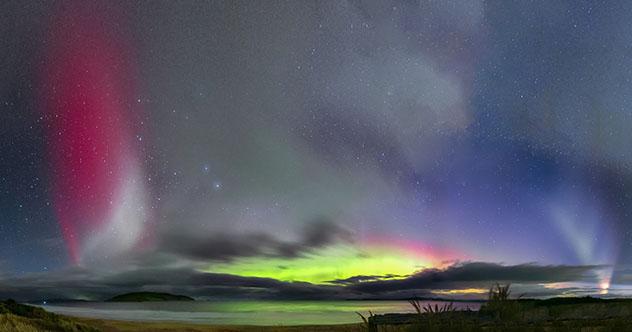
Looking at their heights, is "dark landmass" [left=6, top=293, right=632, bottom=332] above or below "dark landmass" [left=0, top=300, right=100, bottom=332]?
above

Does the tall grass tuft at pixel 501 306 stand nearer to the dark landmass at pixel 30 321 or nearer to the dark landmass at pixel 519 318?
the dark landmass at pixel 519 318

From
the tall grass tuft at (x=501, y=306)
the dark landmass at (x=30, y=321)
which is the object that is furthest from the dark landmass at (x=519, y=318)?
the dark landmass at (x=30, y=321)

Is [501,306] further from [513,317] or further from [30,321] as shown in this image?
[30,321]

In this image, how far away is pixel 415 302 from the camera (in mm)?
9953

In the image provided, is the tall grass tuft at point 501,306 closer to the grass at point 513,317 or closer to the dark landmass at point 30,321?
the grass at point 513,317

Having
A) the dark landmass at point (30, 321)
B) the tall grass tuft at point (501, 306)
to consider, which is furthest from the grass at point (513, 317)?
the dark landmass at point (30, 321)

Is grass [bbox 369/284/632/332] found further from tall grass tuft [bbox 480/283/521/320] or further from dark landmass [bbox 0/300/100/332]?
dark landmass [bbox 0/300/100/332]

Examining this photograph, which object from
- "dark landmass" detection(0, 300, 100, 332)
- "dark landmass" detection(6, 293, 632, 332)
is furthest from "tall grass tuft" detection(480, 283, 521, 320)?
"dark landmass" detection(0, 300, 100, 332)

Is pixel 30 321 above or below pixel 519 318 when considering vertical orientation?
below

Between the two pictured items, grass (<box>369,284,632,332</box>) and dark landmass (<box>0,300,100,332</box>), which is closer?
grass (<box>369,284,632,332</box>)

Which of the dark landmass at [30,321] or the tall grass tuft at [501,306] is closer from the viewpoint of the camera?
the tall grass tuft at [501,306]

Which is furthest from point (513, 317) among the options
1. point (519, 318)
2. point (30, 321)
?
point (30, 321)

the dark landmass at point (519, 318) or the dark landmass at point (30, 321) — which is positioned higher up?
the dark landmass at point (519, 318)

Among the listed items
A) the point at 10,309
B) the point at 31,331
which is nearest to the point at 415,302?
the point at 31,331
